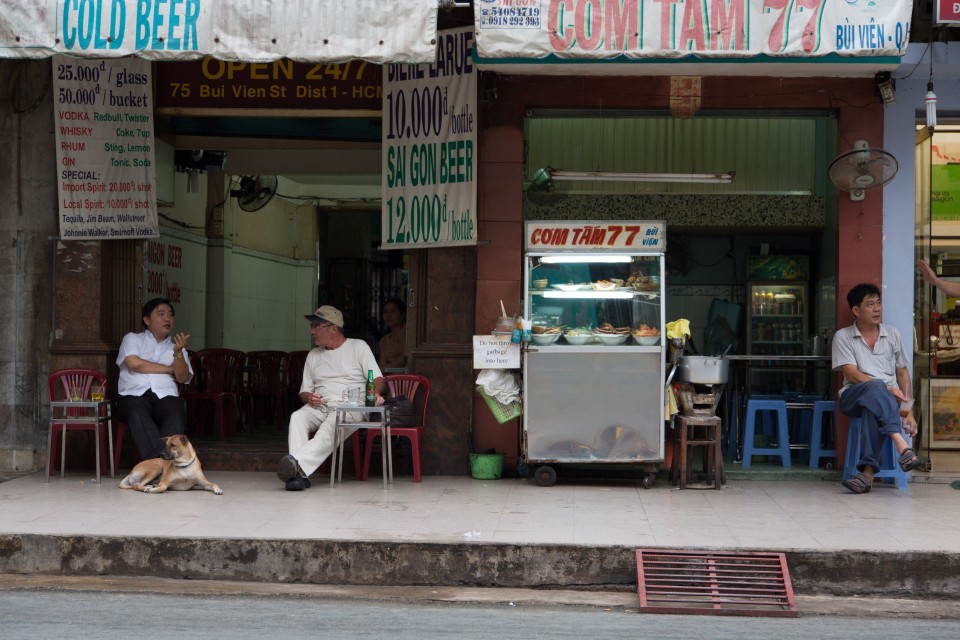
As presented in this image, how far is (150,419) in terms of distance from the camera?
9.41 metres

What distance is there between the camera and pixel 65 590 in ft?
21.7

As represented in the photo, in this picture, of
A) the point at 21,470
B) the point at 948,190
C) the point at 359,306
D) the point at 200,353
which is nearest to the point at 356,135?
the point at 200,353

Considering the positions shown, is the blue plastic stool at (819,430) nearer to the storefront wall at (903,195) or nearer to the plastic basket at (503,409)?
the storefront wall at (903,195)

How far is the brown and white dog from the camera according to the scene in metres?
8.90

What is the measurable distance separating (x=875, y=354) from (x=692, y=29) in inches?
121

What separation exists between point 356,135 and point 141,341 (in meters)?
3.21

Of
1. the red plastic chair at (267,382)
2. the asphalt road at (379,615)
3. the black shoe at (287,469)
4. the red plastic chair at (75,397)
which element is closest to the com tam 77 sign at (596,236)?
the black shoe at (287,469)

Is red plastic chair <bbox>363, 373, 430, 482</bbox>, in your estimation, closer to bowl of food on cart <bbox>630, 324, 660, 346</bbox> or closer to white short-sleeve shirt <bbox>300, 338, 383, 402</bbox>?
white short-sleeve shirt <bbox>300, 338, 383, 402</bbox>

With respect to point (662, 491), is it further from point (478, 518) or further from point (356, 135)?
point (356, 135)

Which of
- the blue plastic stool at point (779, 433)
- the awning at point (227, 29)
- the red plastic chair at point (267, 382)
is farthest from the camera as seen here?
the red plastic chair at point (267, 382)

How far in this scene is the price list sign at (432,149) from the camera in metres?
9.73

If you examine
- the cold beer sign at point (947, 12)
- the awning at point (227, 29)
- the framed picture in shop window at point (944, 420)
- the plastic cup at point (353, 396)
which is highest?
the cold beer sign at point (947, 12)

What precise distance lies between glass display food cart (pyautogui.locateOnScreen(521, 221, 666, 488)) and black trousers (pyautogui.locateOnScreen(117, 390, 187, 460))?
288 centimetres

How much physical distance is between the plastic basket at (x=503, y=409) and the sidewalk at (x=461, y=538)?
924 millimetres
